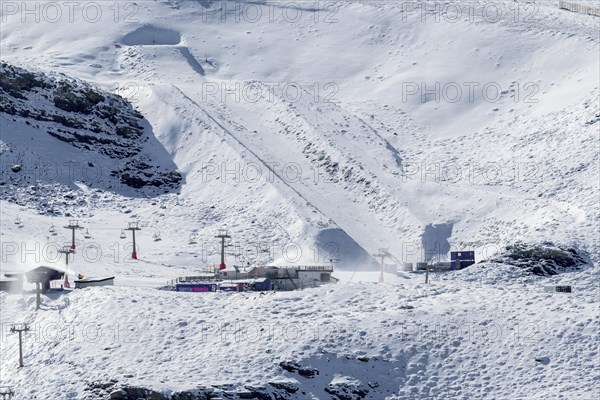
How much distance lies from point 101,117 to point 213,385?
132ft

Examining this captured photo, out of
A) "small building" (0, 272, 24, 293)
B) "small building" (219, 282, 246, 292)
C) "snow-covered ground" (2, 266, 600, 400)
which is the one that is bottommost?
"snow-covered ground" (2, 266, 600, 400)

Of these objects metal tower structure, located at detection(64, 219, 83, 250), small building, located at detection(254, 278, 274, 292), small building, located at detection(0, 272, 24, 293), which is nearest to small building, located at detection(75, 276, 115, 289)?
small building, located at detection(0, 272, 24, 293)

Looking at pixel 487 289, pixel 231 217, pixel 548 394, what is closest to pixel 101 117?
pixel 231 217

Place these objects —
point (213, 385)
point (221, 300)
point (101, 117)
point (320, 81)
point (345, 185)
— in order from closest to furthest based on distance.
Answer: point (213, 385)
point (221, 300)
point (345, 185)
point (101, 117)
point (320, 81)

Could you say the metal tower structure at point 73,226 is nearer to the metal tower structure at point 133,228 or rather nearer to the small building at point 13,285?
the metal tower structure at point 133,228

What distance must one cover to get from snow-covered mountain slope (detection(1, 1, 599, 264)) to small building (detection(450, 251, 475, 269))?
3.31 m

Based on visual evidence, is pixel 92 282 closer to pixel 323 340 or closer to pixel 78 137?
pixel 323 340

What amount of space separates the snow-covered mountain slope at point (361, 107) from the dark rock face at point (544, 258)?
1414mm

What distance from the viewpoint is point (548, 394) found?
83188 mm

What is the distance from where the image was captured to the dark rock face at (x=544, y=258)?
96.2 meters

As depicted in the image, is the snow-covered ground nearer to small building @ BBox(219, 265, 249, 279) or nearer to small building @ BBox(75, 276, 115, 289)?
small building @ BBox(75, 276, 115, 289)

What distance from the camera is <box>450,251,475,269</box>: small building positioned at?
321 ft

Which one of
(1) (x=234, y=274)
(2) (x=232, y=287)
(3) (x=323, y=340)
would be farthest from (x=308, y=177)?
(3) (x=323, y=340)

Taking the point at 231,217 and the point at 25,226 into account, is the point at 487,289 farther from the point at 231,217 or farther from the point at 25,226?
the point at 25,226
